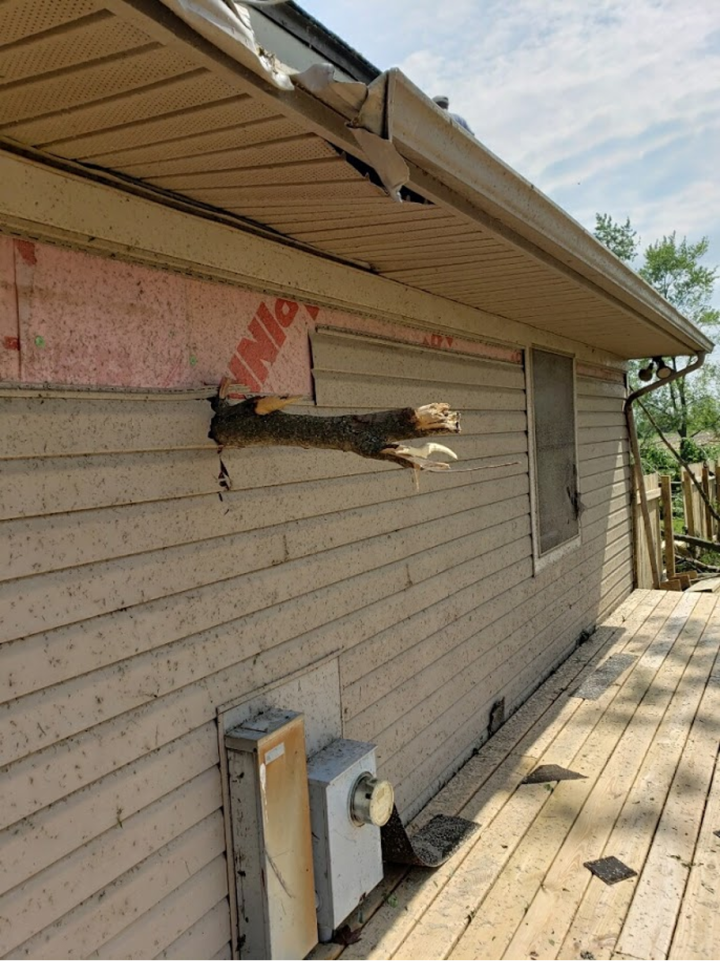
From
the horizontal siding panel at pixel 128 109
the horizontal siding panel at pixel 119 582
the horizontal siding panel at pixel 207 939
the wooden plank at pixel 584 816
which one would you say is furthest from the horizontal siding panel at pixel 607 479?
the horizontal siding panel at pixel 128 109

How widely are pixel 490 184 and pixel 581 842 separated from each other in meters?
2.68

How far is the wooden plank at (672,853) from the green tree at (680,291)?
2266 centimetres

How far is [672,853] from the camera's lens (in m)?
3.04

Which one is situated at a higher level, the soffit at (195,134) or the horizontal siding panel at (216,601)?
the soffit at (195,134)

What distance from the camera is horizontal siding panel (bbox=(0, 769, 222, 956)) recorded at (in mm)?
1595

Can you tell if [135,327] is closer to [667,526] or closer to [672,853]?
[672,853]

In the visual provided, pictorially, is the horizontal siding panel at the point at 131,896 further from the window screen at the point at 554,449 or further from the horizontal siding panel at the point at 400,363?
the window screen at the point at 554,449

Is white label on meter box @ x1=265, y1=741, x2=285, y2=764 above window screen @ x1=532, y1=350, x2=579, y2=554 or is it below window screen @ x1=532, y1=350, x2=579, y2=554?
below

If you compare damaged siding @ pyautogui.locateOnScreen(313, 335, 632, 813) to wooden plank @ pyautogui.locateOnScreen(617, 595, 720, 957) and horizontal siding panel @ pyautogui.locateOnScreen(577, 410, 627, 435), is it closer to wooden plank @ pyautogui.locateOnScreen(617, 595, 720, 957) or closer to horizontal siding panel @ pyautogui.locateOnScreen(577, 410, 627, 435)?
wooden plank @ pyautogui.locateOnScreen(617, 595, 720, 957)

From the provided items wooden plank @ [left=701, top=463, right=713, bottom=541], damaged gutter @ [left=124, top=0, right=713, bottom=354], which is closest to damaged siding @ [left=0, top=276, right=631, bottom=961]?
damaged gutter @ [left=124, top=0, right=713, bottom=354]

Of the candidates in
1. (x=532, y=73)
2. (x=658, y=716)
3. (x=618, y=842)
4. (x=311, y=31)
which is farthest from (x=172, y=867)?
(x=532, y=73)

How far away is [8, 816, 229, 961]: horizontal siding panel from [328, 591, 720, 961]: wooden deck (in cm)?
76

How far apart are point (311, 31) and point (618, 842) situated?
11.5 feet

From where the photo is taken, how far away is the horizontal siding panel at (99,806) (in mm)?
1588
